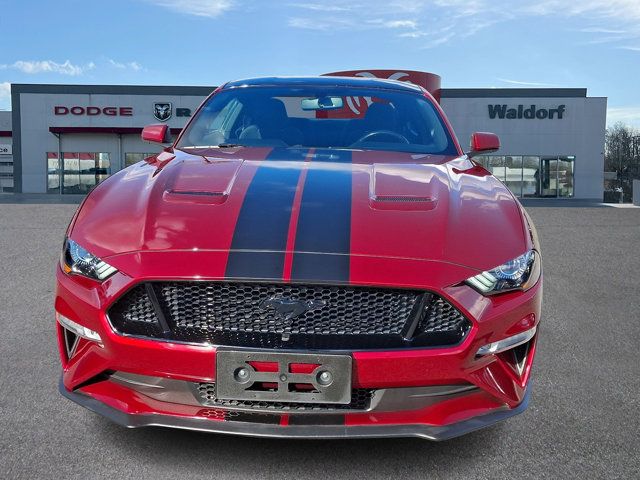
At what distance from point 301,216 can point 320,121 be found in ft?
4.68

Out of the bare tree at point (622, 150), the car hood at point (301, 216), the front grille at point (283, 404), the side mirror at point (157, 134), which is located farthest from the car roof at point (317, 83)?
the bare tree at point (622, 150)

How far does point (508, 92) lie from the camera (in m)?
32.1

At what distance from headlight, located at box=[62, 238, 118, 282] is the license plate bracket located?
512mm

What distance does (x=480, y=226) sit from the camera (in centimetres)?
235

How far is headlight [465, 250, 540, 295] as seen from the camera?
2.14m

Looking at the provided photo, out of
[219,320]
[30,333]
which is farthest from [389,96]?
[30,333]

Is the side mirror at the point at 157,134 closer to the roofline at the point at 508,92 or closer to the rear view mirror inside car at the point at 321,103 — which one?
the rear view mirror inside car at the point at 321,103

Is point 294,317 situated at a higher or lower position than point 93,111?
lower

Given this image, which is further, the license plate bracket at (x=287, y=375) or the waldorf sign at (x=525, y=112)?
the waldorf sign at (x=525, y=112)

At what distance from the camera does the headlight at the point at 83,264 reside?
→ 2.19 metres

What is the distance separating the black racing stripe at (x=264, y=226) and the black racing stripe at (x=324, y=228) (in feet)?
0.19

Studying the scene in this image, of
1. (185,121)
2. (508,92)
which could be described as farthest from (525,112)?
(185,121)

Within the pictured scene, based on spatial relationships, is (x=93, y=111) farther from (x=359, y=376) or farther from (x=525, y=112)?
(x=359, y=376)

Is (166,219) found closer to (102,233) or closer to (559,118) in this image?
(102,233)
